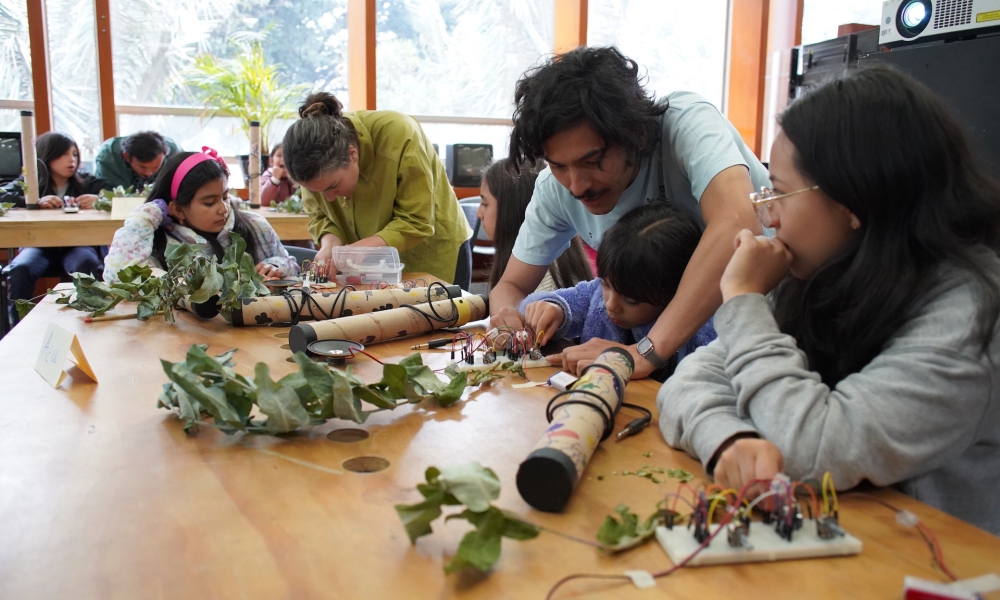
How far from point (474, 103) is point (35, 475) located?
6066 mm

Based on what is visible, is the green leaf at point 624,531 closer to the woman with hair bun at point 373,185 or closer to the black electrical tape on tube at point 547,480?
the black electrical tape on tube at point 547,480

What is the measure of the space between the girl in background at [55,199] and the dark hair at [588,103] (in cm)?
312

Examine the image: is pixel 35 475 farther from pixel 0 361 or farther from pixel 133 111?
pixel 133 111

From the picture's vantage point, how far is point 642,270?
1616 millimetres

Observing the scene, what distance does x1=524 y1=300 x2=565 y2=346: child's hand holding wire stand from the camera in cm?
166

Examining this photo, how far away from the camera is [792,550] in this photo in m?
0.74

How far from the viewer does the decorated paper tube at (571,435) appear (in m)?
0.83

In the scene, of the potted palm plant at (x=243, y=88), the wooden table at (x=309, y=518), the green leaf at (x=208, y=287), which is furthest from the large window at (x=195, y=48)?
the wooden table at (x=309, y=518)

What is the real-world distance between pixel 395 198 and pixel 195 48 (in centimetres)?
378

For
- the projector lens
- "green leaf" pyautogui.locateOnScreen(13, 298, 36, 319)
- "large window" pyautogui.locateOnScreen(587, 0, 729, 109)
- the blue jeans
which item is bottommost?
the blue jeans

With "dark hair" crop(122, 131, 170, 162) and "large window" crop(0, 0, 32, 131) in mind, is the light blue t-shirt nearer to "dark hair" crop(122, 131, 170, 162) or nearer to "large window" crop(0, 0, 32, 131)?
"dark hair" crop(122, 131, 170, 162)

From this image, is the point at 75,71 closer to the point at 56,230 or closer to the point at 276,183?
the point at 276,183

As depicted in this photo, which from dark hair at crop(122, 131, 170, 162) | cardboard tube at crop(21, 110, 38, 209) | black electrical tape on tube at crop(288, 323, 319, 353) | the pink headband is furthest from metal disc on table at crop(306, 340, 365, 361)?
dark hair at crop(122, 131, 170, 162)

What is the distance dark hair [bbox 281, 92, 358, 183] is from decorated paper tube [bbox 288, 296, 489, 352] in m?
0.99
